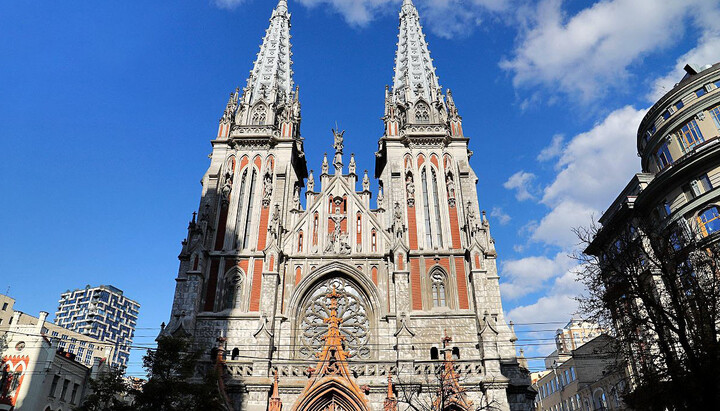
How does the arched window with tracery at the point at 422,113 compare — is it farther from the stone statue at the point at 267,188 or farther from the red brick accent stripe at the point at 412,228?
the stone statue at the point at 267,188

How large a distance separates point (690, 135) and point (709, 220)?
23.9ft

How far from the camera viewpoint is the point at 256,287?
2942cm

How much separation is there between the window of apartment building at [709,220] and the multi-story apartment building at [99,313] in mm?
143088

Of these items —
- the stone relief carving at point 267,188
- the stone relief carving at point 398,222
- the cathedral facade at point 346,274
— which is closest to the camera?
the cathedral facade at point 346,274

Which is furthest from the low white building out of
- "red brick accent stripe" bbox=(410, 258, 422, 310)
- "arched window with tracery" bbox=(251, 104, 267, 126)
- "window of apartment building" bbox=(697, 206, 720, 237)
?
"window of apartment building" bbox=(697, 206, 720, 237)

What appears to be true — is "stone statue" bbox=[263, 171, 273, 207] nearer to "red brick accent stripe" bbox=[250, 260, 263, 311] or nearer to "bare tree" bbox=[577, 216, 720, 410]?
"red brick accent stripe" bbox=[250, 260, 263, 311]

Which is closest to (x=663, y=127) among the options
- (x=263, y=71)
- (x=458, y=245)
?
(x=458, y=245)

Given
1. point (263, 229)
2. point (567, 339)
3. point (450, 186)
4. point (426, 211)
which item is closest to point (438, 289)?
point (426, 211)

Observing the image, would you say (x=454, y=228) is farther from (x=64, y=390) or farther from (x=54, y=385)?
(x=64, y=390)

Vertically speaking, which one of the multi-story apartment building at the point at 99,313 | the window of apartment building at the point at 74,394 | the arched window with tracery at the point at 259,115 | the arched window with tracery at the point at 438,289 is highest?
the multi-story apartment building at the point at 99,313

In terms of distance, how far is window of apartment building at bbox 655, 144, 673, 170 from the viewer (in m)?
33.4

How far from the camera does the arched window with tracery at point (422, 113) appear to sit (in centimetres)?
3703

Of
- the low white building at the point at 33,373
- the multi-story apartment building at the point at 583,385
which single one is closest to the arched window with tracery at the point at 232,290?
the low white building at the point at 33,373

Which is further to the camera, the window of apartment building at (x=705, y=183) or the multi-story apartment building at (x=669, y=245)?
the window of apartment building at (x=705, y=183)
